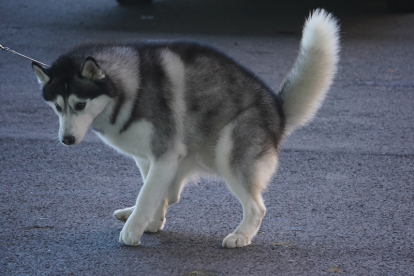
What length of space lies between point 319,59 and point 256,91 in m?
0.42

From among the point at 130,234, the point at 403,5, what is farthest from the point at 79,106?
the point at 403,5

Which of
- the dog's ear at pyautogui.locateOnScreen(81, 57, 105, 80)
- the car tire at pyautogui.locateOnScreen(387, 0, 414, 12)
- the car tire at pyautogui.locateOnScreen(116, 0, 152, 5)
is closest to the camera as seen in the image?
the dog's ear at pyautogui.locateOnScreen(81, 57, 105, 80)

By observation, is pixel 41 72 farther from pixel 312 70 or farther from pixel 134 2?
pixel 134 2

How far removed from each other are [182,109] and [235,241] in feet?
2.63

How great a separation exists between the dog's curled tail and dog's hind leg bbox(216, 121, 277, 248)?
0.38 m

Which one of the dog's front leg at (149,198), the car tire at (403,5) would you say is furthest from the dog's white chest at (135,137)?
the car tire at (403,5)

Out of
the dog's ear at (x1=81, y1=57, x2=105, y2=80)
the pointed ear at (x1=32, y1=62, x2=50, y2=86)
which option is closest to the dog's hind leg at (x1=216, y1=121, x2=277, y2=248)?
the dog's ear at (x1=81, y1=57, x2=105, y2=80)

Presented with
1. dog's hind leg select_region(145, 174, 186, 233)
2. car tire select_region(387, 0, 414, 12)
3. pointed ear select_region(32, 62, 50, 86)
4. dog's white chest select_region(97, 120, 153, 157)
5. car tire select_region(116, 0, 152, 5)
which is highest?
pointed ear select_region(32, 62, 50, 86)

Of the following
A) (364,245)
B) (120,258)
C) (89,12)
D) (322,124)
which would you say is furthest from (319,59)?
(89,12)

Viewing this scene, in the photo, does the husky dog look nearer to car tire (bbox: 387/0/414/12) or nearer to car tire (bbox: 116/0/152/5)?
car tire (bbox: 387/0/414/12)

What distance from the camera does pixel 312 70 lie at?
369 cm

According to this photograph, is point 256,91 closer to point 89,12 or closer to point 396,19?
point 396,19

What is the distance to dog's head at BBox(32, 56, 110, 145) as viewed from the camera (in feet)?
10.5

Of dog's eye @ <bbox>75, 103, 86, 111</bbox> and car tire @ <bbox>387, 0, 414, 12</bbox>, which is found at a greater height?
dog's eye @ <bbox>75, 103, 86, 111</bbox>
